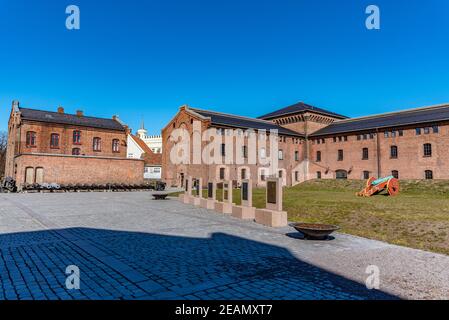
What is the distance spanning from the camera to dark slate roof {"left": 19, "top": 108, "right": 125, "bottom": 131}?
125 feet

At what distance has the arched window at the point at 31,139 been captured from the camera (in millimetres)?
36438

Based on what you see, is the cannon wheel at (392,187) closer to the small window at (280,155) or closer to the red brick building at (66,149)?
the small window at (280,155)

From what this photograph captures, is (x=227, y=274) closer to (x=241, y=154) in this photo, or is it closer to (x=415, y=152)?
(x=241, y=154)

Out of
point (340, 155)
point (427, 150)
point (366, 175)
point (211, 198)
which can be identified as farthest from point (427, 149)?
point (211, 198)

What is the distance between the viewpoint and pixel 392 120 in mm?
38094

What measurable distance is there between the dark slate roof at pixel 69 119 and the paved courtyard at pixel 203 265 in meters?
33.2

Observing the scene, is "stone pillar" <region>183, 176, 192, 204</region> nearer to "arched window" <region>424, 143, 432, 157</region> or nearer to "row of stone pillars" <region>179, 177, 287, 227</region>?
"row of stone pillars" <region>179, 177, 287, 227</region>

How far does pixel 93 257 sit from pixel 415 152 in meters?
37.3

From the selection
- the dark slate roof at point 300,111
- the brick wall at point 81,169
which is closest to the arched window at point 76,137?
the brick wall at point 81,169

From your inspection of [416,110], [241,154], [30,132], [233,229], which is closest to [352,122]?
[416,110]

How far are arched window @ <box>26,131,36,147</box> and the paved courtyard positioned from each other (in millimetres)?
31485
